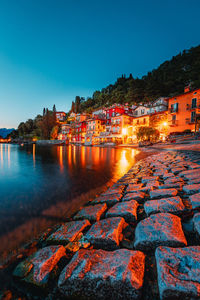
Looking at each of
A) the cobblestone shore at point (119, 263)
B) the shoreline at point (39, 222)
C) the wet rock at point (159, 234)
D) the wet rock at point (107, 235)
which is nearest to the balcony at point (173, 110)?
the shoreline at point (39, 222)

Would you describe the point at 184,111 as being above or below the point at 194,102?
below

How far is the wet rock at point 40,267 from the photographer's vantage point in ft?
3.83

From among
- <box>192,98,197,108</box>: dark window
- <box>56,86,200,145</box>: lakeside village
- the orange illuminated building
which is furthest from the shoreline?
<box>192,98,197,108</box>: dark window

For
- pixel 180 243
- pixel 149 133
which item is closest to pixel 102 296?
pixel 180 243

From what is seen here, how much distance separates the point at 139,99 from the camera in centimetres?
5166

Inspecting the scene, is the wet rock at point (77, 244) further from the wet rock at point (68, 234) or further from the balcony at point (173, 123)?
the balcony at point (173, 123)

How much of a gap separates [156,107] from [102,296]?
126 ft

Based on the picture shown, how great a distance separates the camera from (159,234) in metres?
1.33

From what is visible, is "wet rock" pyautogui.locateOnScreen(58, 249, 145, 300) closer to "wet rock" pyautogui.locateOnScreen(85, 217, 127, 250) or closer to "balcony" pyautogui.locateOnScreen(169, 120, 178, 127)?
"wet rock" pyautogui.locateOnScreen(85, 217, 127, 250)

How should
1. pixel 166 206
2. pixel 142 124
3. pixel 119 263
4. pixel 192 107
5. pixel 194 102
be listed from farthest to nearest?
pixel 142 124 → pixel 192 107 → pixel 194 102 → pixel 166 206 → pixel 119 263

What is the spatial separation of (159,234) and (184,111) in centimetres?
3122

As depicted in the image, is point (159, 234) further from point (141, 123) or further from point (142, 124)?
point (141, 123)

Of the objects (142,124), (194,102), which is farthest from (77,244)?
(142,124)

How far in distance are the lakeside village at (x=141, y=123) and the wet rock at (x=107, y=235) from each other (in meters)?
25.1
